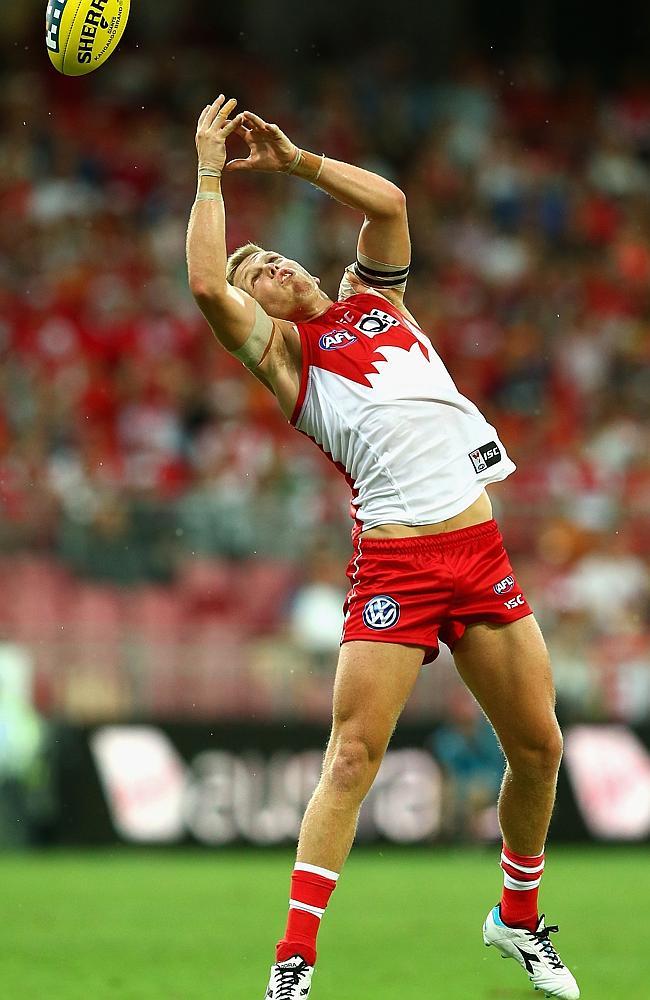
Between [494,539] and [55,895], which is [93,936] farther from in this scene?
[494,539]

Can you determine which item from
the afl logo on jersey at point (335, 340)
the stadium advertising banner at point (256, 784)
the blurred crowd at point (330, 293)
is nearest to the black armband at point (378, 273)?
the afl logo on jersey at point (335, 340)

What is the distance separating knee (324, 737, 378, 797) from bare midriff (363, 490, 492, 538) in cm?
76

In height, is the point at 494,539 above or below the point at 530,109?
below

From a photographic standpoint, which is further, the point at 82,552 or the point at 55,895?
the point at 82,552

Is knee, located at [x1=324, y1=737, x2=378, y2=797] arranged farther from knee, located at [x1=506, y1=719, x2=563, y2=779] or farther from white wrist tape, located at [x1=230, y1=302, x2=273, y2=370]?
white wrist tape, located at [x1=230, y1=302, x2=273, y2=370]

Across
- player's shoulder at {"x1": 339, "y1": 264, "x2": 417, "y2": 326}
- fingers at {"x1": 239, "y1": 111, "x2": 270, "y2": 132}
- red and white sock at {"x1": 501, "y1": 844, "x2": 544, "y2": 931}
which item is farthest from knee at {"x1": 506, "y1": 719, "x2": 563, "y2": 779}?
fingers at {"x1": 239, "y1": 111, "x2": 270, "y2": 132}

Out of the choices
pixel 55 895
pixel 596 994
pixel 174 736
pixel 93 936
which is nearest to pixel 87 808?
pixel 174 736

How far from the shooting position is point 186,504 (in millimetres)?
13359

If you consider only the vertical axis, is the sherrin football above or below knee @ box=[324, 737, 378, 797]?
above

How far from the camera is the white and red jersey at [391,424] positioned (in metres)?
6.23

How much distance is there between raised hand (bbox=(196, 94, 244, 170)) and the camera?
20.4ft

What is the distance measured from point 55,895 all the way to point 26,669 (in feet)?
9.99

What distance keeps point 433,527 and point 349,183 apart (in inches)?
53.1

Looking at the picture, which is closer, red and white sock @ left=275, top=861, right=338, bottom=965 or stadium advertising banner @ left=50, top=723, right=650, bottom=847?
red and white sock @ left=275, top=861, right=338, bottom=965
